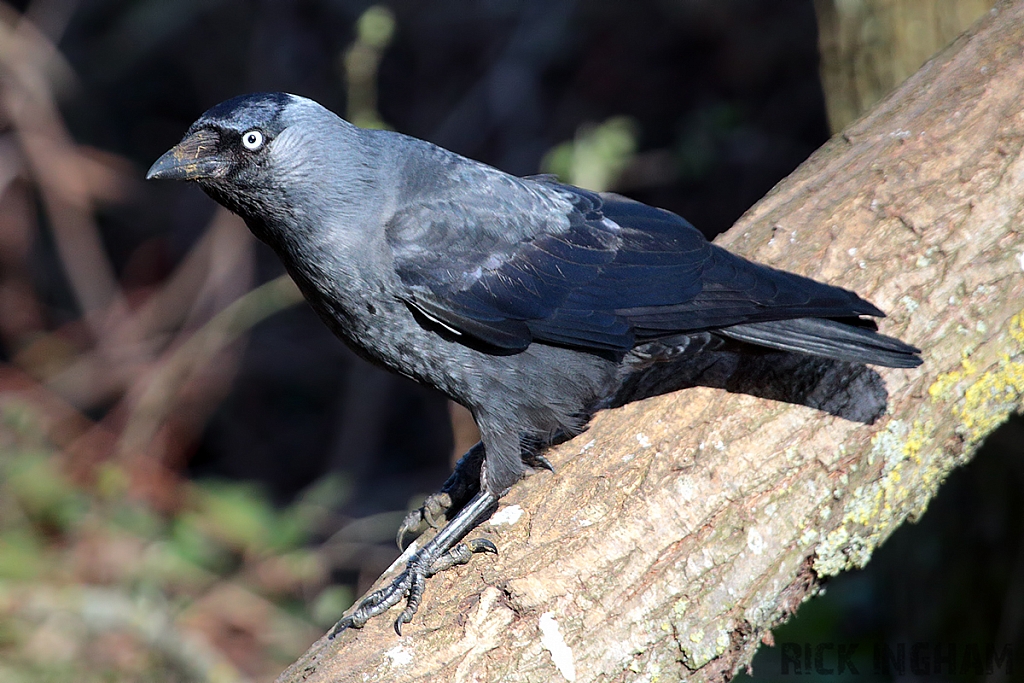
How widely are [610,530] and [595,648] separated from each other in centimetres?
36

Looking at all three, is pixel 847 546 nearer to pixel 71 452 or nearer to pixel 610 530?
pixel 610 530

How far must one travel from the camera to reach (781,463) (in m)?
2.91

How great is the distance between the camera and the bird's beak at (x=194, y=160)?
9.83 ft

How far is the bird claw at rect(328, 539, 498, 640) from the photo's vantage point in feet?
9.45

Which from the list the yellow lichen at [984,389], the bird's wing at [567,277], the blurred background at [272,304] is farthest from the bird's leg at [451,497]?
the yellow lichen at [984,389]

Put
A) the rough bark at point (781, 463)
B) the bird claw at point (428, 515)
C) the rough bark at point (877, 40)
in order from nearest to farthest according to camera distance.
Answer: the rough bark at point (781, 463) < the bird claw at point (428, 515) < the rough bark at point (877, 40)

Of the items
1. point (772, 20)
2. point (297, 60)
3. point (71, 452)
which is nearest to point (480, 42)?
point (297, 60)

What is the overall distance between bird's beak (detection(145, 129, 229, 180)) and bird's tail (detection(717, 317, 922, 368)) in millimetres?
1825

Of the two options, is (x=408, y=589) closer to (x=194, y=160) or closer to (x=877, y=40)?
(x=194, y=160)

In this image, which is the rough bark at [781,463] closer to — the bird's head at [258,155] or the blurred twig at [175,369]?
the bird's head at [258,155]

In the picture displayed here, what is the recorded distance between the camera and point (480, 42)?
820 cm

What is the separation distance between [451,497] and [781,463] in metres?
1.34

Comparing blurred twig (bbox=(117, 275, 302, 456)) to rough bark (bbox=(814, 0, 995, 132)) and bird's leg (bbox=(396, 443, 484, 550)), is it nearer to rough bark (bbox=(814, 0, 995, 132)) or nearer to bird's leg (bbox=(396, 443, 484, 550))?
bird's leg (bbox=(396, 443, 484, 550))

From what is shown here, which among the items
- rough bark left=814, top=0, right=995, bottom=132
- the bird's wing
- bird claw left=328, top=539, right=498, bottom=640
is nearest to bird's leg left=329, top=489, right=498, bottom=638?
bird claw left=328, top=539, right=498, bottom=640
